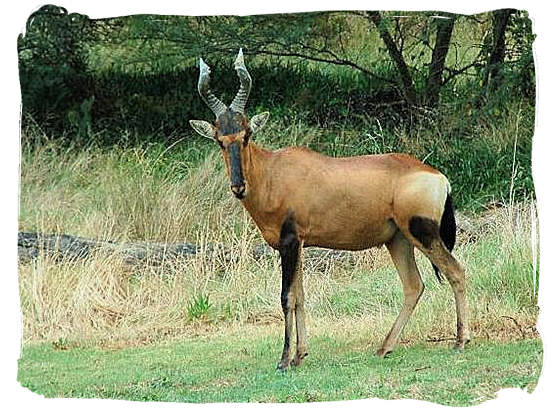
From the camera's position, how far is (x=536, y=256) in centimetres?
1059

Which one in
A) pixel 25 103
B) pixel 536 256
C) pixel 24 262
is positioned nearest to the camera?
pixel 536 256

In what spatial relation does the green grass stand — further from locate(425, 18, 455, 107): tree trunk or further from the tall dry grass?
locate(425, 18, 455, 107): tree trunk

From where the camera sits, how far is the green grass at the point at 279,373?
9.21 m

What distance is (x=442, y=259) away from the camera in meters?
9.54

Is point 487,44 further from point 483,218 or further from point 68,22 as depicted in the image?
point 68,22

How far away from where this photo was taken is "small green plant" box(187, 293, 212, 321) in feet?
35.9

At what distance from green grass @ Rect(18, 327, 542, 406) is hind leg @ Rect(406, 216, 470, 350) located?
0.60ft

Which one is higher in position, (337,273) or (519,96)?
(519,96)

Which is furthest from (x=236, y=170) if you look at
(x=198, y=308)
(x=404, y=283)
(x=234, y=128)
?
(x=198, y=308)

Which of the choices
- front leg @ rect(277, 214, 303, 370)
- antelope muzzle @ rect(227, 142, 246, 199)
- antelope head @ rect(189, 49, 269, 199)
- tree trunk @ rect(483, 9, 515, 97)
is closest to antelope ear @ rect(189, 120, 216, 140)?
antelope head @ rect(189, 49, 269, 199)

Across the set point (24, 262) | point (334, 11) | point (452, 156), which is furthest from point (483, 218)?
point (24, 262)

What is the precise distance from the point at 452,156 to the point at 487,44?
965 mm

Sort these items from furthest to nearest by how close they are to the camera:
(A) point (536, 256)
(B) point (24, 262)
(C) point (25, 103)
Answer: (C) point (25, 103) → (B) point (24, 262) → (A) point (536, 256)

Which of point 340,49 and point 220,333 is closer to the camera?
point 220,333
